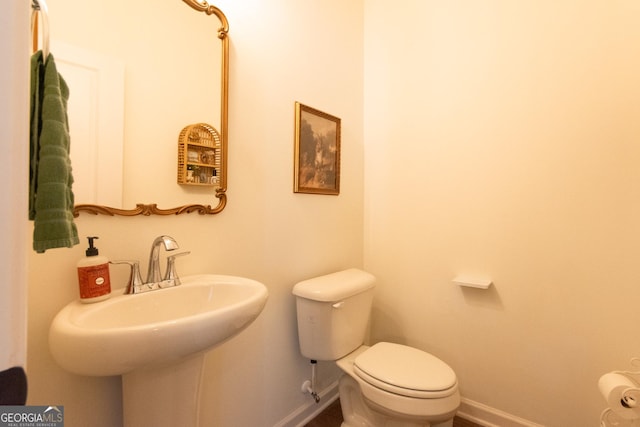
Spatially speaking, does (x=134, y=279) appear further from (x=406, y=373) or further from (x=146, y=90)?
(x=406, y=373)

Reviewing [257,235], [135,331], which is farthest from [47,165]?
[257,235]

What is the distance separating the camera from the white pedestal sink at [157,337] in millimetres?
574

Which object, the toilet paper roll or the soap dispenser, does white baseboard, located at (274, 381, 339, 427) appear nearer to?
the soap dispenser

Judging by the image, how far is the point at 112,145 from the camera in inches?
34.0

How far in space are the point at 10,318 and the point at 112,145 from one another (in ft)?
2.51

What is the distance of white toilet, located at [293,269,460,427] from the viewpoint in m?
1.03

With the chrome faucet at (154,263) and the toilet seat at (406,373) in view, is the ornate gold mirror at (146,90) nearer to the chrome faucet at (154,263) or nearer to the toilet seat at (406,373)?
the chrome faucet at (154,263)

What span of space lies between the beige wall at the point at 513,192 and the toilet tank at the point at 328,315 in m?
0.46

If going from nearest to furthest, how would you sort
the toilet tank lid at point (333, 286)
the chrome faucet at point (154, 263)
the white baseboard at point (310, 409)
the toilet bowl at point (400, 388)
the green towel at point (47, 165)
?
the green towel at point (47, 165), the chrome faucet at point (154, 263), the toilet bowl at point (400, 388), the toilet tank lid at point (333, 286), the white baseboard at point (310, 409)

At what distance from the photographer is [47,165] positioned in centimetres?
53

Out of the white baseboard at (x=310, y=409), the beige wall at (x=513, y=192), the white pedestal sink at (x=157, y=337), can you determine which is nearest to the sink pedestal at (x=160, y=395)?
the white pedestal sink at (x=157, y=337)

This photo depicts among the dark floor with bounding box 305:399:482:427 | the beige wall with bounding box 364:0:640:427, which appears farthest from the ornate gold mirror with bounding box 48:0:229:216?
the dark floor with bounding box 305:399:482:427

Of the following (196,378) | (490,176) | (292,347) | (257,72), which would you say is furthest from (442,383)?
(257,72)

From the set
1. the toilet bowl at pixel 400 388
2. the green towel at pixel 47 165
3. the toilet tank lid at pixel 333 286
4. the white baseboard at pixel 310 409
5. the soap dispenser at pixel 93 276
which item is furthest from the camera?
the white baseboard at pixel 310 409
